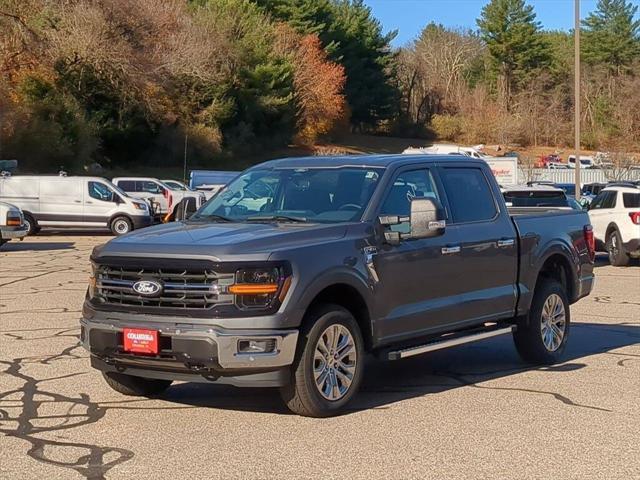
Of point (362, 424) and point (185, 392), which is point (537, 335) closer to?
point (362, 424)

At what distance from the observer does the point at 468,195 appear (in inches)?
371

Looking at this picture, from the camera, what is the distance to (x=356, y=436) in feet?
23.0

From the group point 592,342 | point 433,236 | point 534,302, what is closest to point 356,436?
point 433,236

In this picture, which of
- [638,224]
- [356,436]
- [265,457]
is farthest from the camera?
[638,224]

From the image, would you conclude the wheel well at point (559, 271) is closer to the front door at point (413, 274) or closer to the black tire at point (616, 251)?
the front door at point (413, 274)

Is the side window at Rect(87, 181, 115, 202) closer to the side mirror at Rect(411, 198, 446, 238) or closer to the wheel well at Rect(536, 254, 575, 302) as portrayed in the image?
the wheel well at Rect(536, 254, 575, 302)

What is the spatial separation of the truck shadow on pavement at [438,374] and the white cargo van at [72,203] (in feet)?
69.6

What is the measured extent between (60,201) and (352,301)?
80.7 feet

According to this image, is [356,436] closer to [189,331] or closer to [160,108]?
[189,331]

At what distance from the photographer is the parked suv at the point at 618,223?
22062mm

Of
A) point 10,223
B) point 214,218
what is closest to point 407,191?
point 214,218

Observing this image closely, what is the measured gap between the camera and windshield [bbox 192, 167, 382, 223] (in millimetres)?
8281

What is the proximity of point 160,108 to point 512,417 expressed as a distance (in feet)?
166

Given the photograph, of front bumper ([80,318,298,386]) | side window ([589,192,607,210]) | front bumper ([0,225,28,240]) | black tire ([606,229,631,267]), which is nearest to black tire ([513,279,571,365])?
front bumper ([80,318,298,386])
